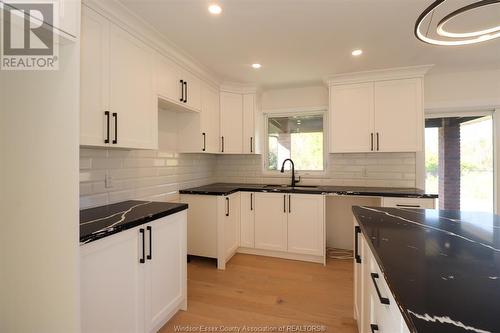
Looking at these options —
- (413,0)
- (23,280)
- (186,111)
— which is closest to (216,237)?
(186,111)

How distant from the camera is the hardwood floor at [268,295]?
1.89 metres

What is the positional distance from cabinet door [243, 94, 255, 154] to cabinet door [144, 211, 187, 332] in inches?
66.2

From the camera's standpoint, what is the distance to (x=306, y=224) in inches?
116

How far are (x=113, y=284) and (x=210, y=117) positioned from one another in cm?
224

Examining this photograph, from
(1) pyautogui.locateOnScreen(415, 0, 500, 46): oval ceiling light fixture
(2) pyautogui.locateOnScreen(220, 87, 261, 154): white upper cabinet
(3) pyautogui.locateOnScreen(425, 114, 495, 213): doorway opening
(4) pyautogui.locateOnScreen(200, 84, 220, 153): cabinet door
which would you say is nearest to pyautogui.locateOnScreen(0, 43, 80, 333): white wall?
(1) pyautogui.locateOnScreen(415, 0, 500, 46): oval ceiling light fixture

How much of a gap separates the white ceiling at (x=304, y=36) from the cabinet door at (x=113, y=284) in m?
1.64

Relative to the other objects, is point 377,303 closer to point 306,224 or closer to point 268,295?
point 268,295

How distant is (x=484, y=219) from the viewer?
55.1 inches

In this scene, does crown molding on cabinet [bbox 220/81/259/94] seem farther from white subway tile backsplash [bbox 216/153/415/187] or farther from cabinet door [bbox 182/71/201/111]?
white subway tile backsplash [bbox 216/153/415/187]

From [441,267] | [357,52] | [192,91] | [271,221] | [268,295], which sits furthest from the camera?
[271,221]

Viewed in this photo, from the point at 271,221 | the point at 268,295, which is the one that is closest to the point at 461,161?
the point at 271,221

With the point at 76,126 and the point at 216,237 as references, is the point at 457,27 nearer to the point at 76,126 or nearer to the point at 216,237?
the point at 76,126

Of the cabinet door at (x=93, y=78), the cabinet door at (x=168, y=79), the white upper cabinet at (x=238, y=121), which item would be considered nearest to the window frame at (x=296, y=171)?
the white upper cabinet at (x=238, y=121)

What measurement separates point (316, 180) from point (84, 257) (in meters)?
2.93
